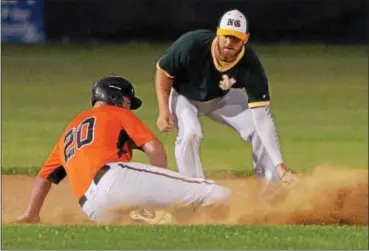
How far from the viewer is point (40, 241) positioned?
27.0 feet

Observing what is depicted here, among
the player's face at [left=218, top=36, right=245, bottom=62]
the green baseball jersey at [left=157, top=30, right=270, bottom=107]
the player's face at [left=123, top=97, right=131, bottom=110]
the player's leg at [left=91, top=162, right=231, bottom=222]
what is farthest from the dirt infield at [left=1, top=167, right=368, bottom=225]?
the player's face at [left=218, top=36, right=245, bottom=62]

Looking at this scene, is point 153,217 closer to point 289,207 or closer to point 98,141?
point 98,141

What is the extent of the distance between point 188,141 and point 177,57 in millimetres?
711

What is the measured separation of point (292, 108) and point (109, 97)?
33.5 ft

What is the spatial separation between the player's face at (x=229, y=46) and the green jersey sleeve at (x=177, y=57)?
280mm

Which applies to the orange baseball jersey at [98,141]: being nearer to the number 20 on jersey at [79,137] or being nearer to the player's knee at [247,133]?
the number 20 on jersey at [79,137]

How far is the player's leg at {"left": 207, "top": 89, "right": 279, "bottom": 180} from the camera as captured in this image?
1072 cm

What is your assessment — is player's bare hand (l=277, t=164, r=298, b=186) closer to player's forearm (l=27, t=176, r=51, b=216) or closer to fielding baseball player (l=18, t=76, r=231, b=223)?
fielding baseball player (l=18, t=76, r=231, b=223)

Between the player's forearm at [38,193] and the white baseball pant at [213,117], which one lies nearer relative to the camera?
the player's forearm at [38,193]

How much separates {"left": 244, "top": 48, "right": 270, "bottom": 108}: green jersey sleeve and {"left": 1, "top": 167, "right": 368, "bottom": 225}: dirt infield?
2.57 ft

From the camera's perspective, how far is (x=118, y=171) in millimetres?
8844

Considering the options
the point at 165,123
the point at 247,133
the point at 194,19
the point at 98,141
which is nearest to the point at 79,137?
the point at 98,141

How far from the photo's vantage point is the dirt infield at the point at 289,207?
382 inches

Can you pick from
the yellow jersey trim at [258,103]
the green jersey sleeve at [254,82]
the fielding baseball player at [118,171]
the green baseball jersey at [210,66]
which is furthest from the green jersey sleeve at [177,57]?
the fielding baseball player at [118,171]
